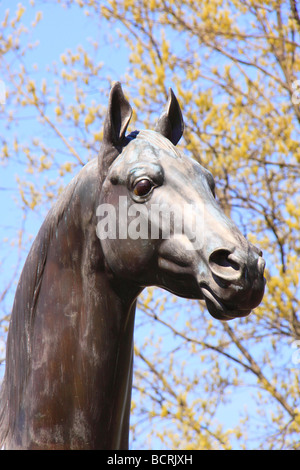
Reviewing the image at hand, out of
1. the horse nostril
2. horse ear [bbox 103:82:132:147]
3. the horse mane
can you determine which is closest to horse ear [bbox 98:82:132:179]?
horse ear [bbox 103:82:132:147]

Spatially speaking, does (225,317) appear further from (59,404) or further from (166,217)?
(59,404)

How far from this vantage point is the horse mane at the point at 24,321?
7.37ft

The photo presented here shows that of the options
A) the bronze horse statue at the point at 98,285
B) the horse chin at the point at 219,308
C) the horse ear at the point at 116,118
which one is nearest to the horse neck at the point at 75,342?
the bronze horse statue at the point at 98,285

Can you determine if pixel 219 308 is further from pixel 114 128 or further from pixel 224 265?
A: pixel 114 128

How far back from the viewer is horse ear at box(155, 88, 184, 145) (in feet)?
8.35

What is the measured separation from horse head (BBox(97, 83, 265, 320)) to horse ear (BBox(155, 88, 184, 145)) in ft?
0.59

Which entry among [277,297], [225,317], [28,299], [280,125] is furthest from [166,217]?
[280,125]

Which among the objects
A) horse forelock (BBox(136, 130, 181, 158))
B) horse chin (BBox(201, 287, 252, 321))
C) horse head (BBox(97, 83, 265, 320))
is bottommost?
horse chin (BBox(201, 287, 252, 321))

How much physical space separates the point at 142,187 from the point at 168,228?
151 millimetres

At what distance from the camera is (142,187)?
2.20 metres

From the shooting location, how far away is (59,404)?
2156 mm

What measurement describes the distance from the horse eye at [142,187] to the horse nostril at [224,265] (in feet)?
1.00

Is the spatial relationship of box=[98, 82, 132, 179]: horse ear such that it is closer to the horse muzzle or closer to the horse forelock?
the horse forelock
